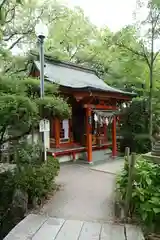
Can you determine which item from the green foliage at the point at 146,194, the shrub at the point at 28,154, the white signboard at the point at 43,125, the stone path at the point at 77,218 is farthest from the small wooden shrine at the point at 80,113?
the green foliage at the point at 146,194

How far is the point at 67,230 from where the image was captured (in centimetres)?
390

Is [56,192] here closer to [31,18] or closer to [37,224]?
[37,224]

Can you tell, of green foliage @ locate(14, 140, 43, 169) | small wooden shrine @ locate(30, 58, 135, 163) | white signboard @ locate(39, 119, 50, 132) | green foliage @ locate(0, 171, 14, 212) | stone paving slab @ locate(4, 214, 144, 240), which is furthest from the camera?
small wooden shrine @ locate(30, 58, 135, 163)

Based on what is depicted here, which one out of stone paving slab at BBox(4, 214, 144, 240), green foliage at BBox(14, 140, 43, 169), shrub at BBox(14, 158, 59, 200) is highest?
green foliage at BBox(14, 140, 43, 169)

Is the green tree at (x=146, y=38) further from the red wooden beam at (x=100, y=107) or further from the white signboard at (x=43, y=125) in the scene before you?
the white signboard at (x=43, y=125)

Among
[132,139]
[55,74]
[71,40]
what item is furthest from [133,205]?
[71,40]

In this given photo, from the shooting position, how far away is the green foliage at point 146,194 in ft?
12.9

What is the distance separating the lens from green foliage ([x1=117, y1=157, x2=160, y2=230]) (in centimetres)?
392

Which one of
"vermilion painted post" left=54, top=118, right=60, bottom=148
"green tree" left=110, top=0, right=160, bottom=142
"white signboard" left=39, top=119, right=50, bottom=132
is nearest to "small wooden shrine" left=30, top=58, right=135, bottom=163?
"vermilion painted post" left=54, top=118, right=60, bottom=148

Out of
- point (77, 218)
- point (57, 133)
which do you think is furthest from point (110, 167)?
point (77, 218)

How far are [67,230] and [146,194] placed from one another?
1491 millimetres

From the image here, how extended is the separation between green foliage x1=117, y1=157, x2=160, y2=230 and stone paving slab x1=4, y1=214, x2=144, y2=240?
0.95ft

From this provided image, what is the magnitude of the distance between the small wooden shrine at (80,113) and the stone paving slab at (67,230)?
4.86 m

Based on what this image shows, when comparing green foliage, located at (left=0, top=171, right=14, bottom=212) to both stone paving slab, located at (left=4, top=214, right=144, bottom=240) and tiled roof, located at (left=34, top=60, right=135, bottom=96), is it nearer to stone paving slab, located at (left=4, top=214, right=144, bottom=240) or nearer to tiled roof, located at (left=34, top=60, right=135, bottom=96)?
stone paving slab, located at (left=4, top=214, right=144, bottom=240)
